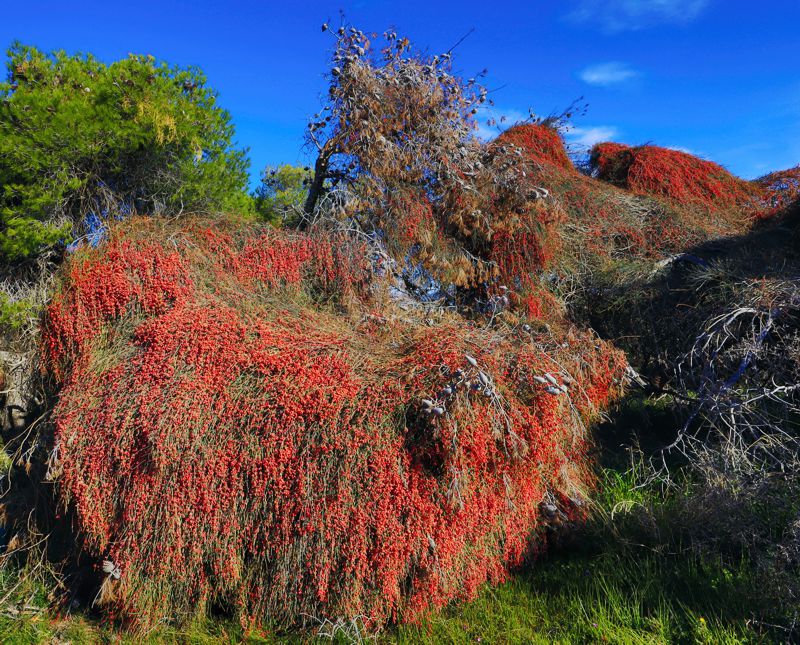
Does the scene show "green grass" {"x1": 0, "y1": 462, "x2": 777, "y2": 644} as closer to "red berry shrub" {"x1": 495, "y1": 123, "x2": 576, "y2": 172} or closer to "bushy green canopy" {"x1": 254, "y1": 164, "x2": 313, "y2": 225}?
"bushy green canopy" {"x1": 254, "y1": 164, "x2": 313, "y2": 225}

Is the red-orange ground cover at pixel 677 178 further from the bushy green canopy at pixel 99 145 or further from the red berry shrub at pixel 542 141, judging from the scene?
the bushy green canopy at pixel 99 145

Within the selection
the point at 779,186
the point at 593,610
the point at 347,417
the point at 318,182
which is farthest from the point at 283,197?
the point at 779,186

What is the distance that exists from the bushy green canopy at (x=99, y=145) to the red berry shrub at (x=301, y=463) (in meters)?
2.31

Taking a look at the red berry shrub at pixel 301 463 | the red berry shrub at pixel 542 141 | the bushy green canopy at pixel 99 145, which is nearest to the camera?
the red berry shrub at pixel 301 463

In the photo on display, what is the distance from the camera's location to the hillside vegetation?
14.0ft

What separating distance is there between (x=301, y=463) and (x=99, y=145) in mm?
4840

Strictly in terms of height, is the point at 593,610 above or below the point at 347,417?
below

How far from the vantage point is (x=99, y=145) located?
259 inches

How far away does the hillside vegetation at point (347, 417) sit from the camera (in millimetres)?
4262

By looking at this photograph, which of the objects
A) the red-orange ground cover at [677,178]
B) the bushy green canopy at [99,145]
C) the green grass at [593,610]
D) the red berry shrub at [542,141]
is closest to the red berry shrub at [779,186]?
the red-orange ground cover at [677,178]

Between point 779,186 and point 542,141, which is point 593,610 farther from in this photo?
point 779,186

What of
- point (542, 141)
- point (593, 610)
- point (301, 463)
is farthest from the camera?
point (542, 141)

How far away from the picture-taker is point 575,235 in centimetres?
1065

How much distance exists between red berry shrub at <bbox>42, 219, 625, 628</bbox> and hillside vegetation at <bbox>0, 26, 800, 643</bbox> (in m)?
0.02
